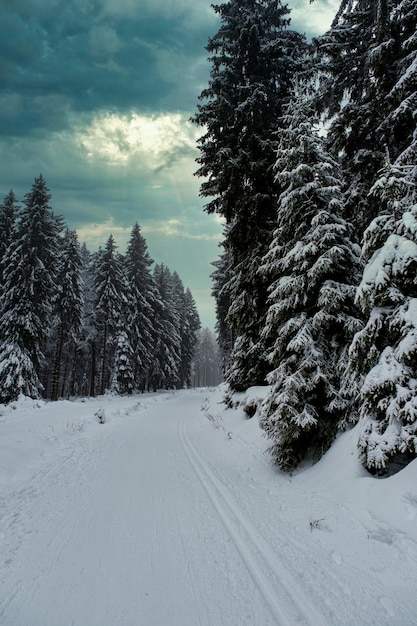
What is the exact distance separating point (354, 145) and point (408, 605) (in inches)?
447

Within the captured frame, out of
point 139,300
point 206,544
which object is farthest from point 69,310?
point 206,544

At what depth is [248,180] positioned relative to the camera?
504 inches

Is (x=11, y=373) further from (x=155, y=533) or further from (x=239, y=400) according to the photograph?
(x=155, y=533)

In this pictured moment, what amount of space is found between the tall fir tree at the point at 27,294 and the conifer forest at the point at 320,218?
333mm

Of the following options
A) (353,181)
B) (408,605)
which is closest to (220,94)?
(353,181)

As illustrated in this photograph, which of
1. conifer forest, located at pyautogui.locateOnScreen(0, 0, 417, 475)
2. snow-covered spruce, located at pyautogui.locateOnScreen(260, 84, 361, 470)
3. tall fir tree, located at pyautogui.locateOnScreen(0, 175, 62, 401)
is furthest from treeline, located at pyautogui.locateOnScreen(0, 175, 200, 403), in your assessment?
snow-covered spruce, located at pyautogui.locateOnScreen(260, 84, 361, 470)

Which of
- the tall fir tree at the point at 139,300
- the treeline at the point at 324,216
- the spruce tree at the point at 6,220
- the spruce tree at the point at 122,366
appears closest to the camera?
the treeline at the point at 324,216

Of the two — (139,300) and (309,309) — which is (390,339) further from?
(139,300)

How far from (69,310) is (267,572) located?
28.8 metres

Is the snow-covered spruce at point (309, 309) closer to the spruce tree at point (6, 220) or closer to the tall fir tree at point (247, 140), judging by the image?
the tall fir tree at point (247, 140)

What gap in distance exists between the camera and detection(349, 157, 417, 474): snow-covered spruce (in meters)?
4.49

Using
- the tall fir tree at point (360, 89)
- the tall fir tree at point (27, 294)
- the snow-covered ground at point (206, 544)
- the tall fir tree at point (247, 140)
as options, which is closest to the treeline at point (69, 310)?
the tall fir tree at point (27, 294)

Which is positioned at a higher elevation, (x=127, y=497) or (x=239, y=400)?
(x=239, y=400)

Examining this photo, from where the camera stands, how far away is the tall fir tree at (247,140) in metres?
12.0
